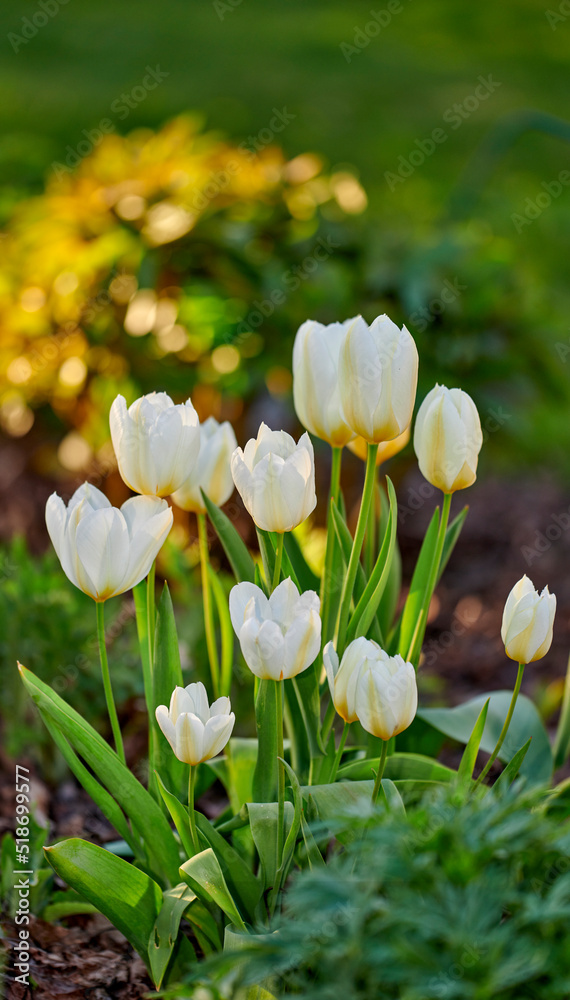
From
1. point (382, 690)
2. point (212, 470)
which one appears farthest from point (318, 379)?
point (382, 690)

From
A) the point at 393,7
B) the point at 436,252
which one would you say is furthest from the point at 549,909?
the point at 393,7

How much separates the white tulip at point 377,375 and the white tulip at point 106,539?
29cm

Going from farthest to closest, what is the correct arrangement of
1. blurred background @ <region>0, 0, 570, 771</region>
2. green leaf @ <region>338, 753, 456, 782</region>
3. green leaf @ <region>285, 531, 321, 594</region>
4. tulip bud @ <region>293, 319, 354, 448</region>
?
1. blurred background @ <region>0, 0, 570, 771</region>
2. green leaf @ <region>285, 531, 321, 594</region>
3. green leaf @ <region>338, 753, 456, 782</region>
4. tulip bud @ <region>293, 319, 354, 448</region>

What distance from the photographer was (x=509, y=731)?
1569mm

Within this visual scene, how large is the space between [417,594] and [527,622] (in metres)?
0.27

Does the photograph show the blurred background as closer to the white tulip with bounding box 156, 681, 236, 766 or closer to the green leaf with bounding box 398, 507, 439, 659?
the green leaf with bounding box 398, 507, 439, 659

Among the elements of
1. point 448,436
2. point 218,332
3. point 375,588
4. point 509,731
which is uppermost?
point 448,436

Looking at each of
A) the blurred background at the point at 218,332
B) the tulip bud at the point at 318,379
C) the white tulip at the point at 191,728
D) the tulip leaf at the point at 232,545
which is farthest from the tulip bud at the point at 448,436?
the blurred background at the point at 218,332

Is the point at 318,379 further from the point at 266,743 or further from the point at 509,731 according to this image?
the point at 509,731

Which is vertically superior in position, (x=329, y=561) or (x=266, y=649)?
(x=266, y=649)

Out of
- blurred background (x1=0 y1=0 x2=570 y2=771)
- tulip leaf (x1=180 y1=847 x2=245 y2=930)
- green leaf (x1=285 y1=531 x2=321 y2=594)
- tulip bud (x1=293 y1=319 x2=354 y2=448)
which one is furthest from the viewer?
blurred background (x1=0 y1=0 x2=570 y2=771)

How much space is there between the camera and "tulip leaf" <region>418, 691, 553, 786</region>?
4.96 feet

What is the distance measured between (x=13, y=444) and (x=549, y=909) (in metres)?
3.98

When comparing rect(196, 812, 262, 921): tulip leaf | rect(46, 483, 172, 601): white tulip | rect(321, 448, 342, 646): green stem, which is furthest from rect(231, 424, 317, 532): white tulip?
rect(196, 812, 262, 921): tulip leaf
